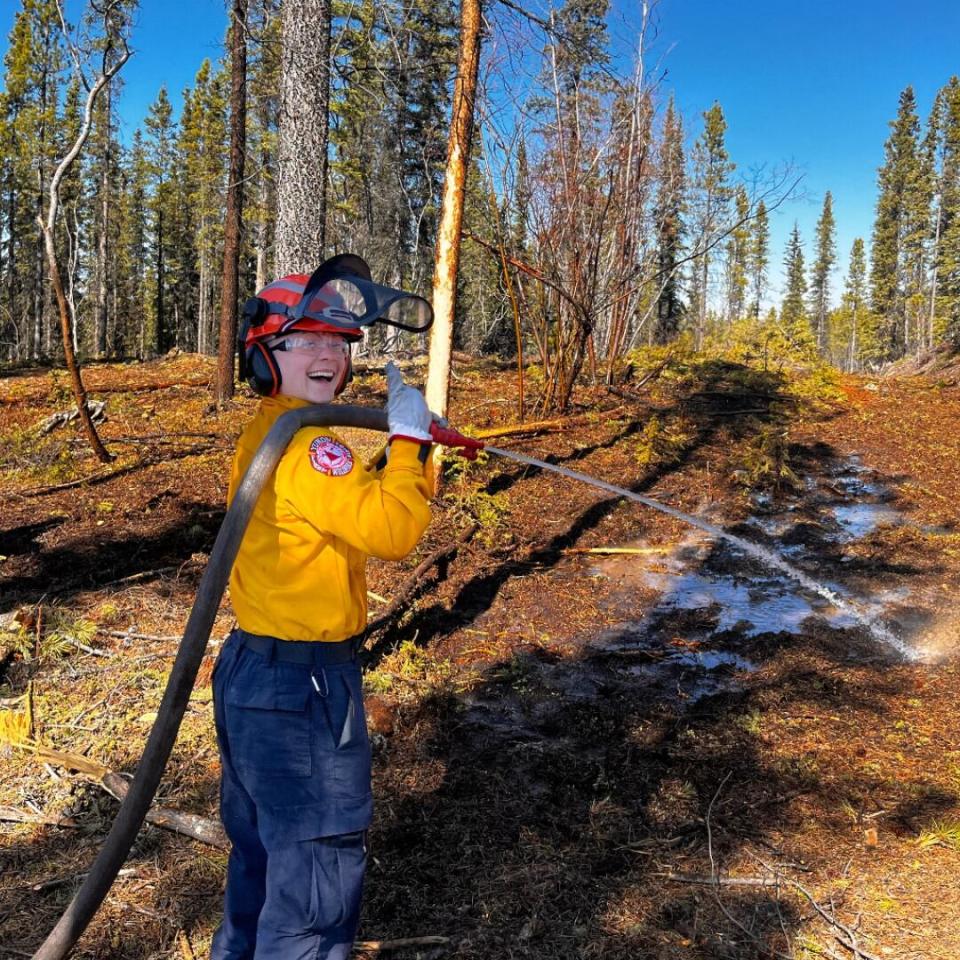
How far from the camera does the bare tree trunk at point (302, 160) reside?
7.22m

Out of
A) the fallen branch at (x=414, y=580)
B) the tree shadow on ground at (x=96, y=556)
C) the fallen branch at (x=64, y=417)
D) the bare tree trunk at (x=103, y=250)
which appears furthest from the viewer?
the bare tree trunk at (x=103, y=250)

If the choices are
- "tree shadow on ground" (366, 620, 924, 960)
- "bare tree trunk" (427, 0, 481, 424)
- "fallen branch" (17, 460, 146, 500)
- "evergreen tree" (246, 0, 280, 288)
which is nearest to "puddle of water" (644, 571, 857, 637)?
"tree shadow on ground" (366, 620, 924, 960)

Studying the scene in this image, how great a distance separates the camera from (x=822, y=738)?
4.29 metres

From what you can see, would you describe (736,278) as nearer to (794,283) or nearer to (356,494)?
(794,283)

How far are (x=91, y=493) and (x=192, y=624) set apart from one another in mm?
7171

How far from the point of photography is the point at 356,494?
6.34 ft

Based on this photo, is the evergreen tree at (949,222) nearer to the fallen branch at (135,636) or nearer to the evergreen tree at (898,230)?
the evergreen tree at (898,230)

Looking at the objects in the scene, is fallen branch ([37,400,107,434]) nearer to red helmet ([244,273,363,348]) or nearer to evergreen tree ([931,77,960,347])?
red helmet ([244,273,363,348])

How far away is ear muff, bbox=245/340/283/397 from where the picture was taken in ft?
7.25

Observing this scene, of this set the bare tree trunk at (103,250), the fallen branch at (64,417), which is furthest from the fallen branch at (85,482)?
the bare tree trunk at (103,250)

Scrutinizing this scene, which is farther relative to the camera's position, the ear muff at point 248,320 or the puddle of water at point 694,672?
the puddle of water at point 694,672

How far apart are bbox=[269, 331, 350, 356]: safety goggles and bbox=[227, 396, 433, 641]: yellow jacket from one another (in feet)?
0.83

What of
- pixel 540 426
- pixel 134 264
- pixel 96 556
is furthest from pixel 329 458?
pixel 134 264

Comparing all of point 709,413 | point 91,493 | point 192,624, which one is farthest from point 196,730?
point 709,413
